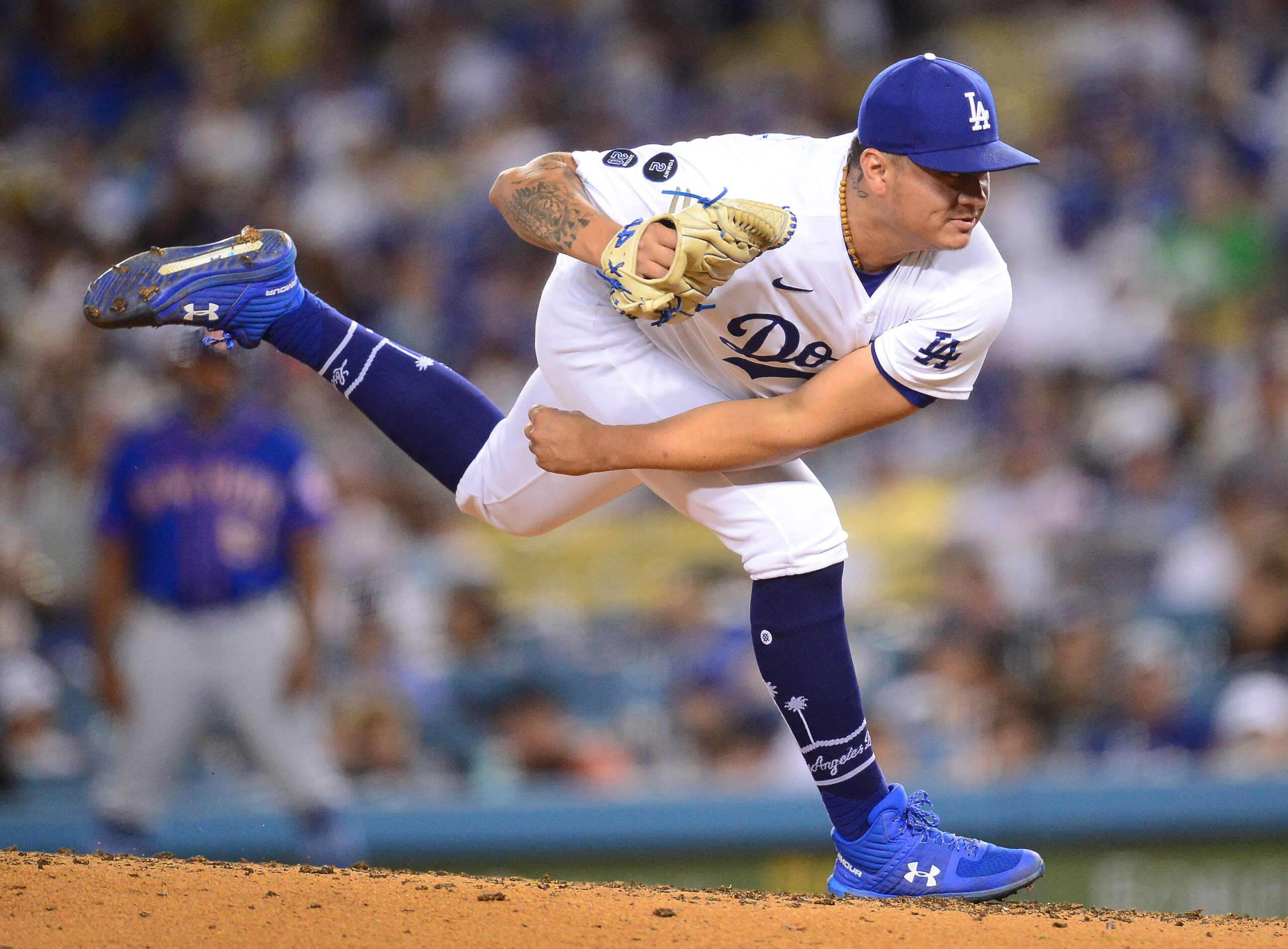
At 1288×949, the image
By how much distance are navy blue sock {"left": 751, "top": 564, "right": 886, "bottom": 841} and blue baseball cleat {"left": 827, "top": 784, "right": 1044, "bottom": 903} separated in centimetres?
8

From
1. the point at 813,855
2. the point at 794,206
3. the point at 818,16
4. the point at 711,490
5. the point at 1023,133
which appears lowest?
the point at 813,855

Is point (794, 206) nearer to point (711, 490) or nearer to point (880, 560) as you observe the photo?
point (711, 490)

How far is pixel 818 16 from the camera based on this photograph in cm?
912

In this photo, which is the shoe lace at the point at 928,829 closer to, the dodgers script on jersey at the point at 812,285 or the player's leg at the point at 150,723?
the dodgers script on jersey at the point at 812,285

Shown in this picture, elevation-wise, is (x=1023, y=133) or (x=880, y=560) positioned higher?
(x=1023, y=133)

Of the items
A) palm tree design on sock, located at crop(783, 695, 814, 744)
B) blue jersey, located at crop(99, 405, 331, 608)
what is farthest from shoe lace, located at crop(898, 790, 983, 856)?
blue jersey, located at crop(99, 405, 331, 608)

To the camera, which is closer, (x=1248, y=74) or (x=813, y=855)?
(x=813, y=855)

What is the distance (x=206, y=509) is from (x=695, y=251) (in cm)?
320

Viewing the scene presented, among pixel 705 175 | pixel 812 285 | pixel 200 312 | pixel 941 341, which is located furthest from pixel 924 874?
pixel 200 312

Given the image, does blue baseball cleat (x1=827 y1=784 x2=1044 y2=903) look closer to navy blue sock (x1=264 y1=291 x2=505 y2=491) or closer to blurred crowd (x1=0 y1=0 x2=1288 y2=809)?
navy blue sock (x1=264 y1=291 x2=505 y2=491)

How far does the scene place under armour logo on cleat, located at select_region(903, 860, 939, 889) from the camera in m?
3.28

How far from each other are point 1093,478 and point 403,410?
3.97m

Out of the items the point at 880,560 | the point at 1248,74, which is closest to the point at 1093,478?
the point at 880,560

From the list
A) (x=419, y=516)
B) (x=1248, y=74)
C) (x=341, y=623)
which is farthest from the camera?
(x=1248, y=74)
